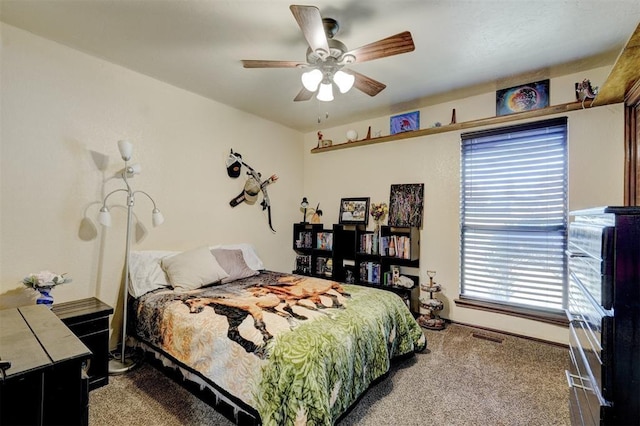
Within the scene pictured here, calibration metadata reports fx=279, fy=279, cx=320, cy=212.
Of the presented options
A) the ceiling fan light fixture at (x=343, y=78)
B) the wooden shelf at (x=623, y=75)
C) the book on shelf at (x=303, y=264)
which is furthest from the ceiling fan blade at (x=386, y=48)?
the book on shelf at (x=303, y=264)

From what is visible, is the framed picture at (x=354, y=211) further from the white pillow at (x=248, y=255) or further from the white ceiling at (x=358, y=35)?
the white ceiling at (x=358, y=35)

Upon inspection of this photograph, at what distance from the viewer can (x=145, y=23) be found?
6.67 ft

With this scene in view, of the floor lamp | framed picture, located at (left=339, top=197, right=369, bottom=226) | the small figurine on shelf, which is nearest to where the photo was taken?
the floor lamp

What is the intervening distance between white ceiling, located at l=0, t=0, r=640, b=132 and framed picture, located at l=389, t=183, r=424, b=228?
1195mm

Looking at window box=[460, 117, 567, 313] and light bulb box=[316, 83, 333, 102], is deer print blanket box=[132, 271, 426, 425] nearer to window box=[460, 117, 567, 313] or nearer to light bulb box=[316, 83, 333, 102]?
window box=[460, 117, 567, 313]

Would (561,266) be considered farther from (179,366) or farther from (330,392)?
(179,366)

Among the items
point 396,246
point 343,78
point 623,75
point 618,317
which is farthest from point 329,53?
point 396,246

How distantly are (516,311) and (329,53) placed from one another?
3.05 meters

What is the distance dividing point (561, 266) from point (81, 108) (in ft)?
15.2

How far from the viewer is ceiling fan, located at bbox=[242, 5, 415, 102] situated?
1589 mm

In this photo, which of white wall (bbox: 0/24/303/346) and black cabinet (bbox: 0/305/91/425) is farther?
white wall (bbox: 0/24/303/346)

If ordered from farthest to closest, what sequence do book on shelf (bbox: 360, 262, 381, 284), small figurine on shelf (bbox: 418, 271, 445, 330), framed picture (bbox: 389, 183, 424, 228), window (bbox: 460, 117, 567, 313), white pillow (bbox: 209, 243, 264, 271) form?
book on shelf (bbox: 360, 262, 381, 284) → framed picture (bbox: 389, 183, 424, 228) → white pillow (bbox: 209, 243, 264, 271) → small figurine on shelf (bbox: 418, 271, 445, 330) → window (bbox: 460, 117, 567, 313)

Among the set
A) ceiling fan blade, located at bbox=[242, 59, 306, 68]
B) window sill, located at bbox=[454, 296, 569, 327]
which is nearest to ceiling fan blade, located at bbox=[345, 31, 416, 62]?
ceiling fan blade, located at bbox=[242, 59, 306, 68]

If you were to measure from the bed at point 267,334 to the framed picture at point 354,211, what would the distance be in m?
1.44
